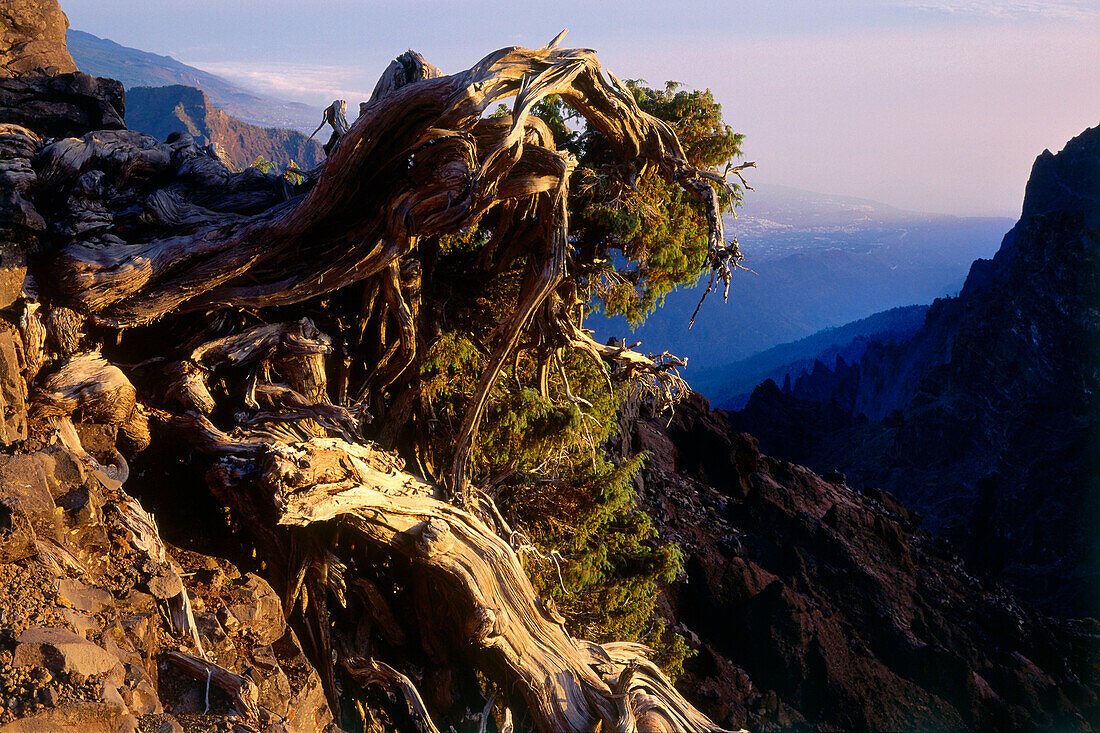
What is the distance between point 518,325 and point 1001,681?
2852 cm

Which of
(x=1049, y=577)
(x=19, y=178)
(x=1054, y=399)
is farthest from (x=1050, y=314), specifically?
(x=19, y=178)

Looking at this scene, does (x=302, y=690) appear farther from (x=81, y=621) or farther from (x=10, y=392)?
(x=10, y=392)

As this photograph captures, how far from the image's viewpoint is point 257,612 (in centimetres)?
587

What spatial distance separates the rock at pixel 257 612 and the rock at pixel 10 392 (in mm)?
2085

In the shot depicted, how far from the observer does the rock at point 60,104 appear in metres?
7.23

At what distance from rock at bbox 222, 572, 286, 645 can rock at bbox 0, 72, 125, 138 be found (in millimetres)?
5091

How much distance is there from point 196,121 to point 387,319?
5053 inches

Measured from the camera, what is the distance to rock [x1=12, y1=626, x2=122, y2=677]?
11.4 ft

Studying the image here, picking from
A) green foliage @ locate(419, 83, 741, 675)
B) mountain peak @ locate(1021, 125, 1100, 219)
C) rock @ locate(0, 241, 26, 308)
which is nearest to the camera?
rock @ locate(0, 241, 26, 308)

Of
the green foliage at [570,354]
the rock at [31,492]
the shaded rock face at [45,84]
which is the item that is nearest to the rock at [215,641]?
the rock at [31,492]

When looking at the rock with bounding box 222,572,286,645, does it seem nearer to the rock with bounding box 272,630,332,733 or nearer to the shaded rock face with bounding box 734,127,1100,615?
the rock with bounding box 272,630,332,733

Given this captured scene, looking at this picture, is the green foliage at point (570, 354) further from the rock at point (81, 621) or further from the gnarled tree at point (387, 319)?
the rock at point (81, 621)

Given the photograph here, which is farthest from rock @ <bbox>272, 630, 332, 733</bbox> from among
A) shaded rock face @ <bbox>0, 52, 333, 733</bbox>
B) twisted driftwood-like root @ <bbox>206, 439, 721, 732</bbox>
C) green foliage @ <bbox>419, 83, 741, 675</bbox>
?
green foliage @ <bbox>419, 83, 741, 675</bbox>

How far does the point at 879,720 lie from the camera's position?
22969 millimetres
